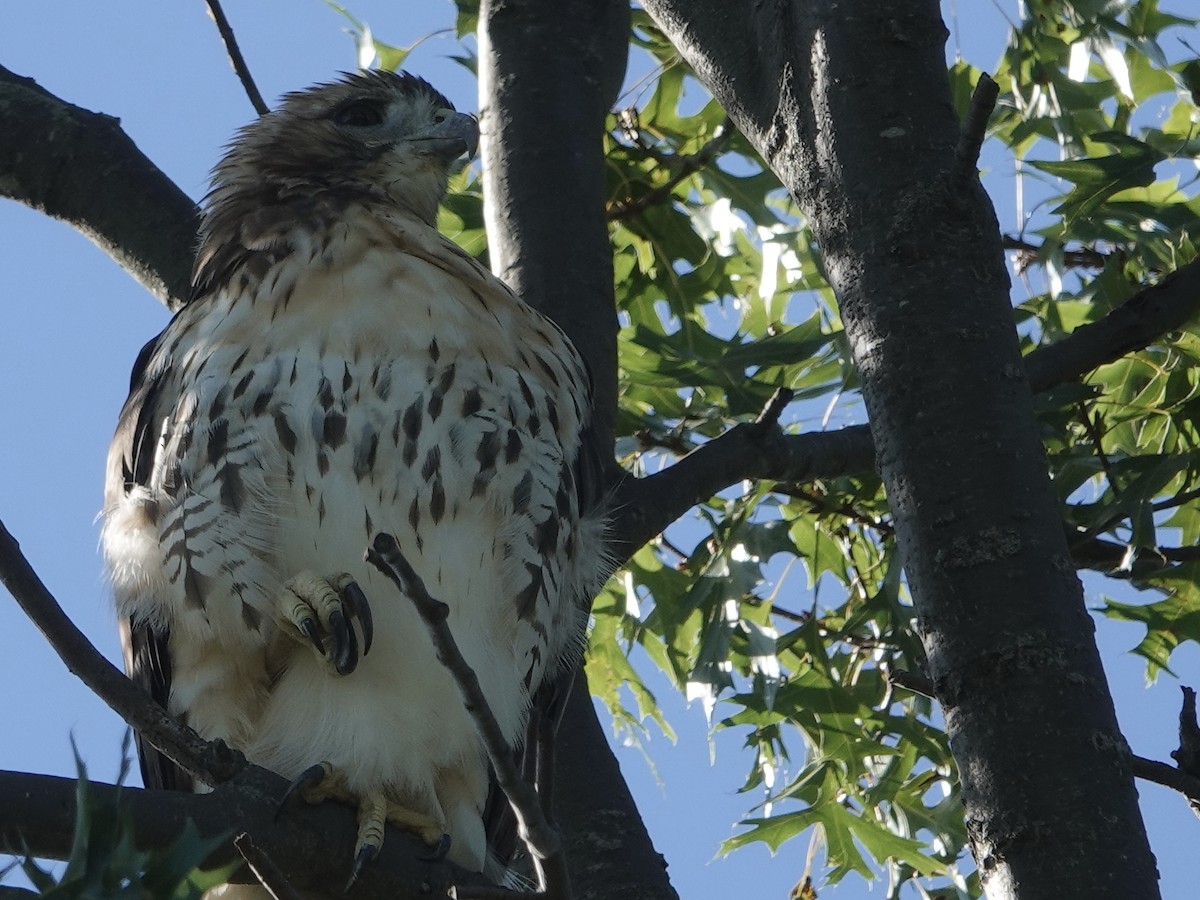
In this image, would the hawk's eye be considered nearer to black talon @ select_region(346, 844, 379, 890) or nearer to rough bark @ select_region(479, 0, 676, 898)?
rough bark @ select_region(479, 0, 676, 898)

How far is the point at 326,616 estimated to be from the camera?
276 centimetres

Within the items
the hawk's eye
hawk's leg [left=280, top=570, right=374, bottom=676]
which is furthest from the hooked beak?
hawk's leg [left=280, top=570, right=374, bottom=676]

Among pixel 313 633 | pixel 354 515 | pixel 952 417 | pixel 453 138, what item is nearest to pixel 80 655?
pixel 313 633

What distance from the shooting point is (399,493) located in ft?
9.56

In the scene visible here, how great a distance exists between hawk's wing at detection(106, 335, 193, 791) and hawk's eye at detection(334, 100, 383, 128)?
0.82 metres

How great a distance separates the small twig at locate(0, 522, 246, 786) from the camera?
1792 mm

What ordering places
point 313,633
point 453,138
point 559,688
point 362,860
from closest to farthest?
point 362,860, point 313,633, point 559,688, point 453,138

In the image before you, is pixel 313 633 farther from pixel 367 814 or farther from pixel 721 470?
pixel 721 470

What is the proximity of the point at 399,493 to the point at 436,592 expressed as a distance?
0.18 meters

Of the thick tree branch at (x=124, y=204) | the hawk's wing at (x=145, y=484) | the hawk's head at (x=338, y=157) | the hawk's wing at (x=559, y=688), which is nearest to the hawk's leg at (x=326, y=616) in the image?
the hawk's wing at (x=145, y=484)

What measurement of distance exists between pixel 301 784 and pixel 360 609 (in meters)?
0.41

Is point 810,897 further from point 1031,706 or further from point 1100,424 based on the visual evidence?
point 1031,706

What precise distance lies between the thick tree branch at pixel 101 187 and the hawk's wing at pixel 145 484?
1.22ft

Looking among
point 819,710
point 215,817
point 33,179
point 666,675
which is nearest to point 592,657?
point 666,675
